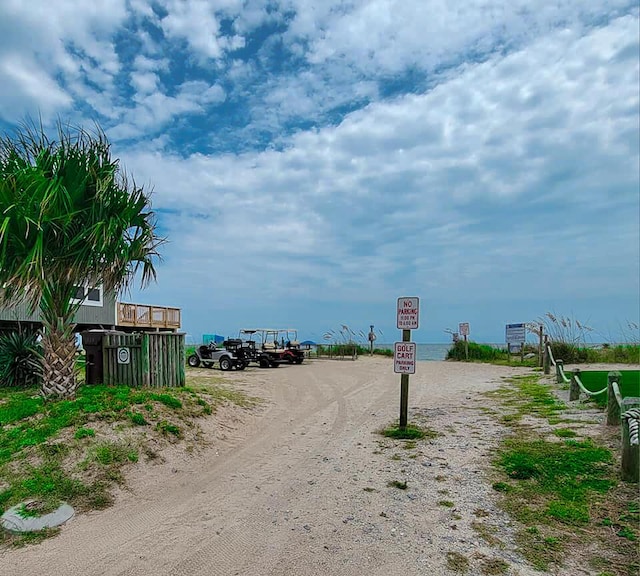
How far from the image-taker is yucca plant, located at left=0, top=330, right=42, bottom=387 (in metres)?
10.7

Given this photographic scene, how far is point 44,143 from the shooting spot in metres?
7.29

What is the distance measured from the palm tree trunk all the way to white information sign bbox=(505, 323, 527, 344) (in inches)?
789

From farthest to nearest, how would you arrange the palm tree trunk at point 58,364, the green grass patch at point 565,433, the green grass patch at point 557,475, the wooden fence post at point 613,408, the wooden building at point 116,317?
the wooden building at point 116,317 → the palm tree trunk at point 58,364 → the wooden fence post at point 613,408 → the green grass patch at point 565,433 → the green grass patch at point 557,475

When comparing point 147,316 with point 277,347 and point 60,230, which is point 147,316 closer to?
point 277,347

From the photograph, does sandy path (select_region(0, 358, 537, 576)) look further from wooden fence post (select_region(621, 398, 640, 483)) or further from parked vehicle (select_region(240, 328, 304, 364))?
parked vehicle (select_region(240, 328, 304, 364))

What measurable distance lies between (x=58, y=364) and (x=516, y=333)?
20.4 metres

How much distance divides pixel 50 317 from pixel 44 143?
9.09 ft

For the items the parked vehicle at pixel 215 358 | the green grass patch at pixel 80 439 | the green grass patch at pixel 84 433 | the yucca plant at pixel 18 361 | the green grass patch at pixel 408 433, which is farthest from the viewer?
the parked vehicle at pixel 215 358

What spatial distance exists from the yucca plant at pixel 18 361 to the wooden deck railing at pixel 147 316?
42.0ft

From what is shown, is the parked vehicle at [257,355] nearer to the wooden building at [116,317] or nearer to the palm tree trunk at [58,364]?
the wooden building at [116,317]

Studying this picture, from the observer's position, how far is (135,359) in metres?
9.12

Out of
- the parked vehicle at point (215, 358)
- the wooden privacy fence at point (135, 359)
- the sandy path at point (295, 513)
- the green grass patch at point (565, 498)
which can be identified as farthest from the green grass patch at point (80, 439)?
the parked vehicle at point (215, 358)

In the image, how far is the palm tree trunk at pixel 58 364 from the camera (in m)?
7.47

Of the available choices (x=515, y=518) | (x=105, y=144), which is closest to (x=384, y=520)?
(x=515, y=518)
